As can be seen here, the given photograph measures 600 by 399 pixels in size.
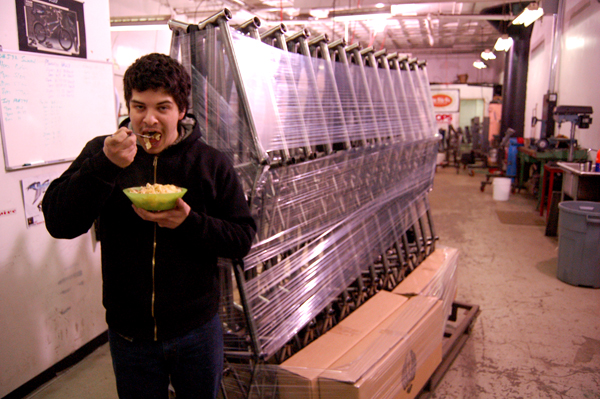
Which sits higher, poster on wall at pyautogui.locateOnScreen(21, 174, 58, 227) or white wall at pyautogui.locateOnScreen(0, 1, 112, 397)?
poster on wall at pyautogui.locateOnScreen(21, 174, 58, 227)

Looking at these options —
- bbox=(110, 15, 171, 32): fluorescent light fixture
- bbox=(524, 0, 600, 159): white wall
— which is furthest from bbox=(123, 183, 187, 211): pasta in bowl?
bbox=(524, 0, 600, 159): white wall

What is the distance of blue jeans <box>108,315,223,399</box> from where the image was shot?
1.18m

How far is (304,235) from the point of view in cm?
192

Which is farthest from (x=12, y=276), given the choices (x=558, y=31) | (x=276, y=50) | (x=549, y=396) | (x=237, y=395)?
(x=558, y=31)

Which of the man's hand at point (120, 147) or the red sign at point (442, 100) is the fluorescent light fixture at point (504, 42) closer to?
the red sign at point (442, 100)

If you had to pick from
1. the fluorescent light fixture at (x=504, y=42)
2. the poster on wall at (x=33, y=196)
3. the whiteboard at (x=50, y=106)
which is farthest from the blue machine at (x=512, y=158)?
the poster on wall at (x=33, y=196)

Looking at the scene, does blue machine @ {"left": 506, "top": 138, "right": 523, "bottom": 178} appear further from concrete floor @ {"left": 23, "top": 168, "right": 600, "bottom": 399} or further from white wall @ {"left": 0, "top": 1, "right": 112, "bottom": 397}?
white wall @ {"left": 0, "top": 1, "right": 112, "bottom": 397}

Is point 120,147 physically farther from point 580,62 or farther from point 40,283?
point 580,62

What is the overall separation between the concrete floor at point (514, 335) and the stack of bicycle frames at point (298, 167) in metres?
0.69

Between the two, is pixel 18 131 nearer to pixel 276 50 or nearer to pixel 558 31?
pixel 276 50

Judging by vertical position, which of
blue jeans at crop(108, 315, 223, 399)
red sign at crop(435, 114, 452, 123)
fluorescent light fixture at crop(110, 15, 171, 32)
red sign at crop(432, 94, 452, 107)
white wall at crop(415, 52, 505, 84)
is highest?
white wall at crop(415, 52, 505, 84)

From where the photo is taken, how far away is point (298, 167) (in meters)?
1.83

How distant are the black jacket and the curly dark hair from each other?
15 cm

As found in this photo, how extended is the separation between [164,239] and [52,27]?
1.62m
